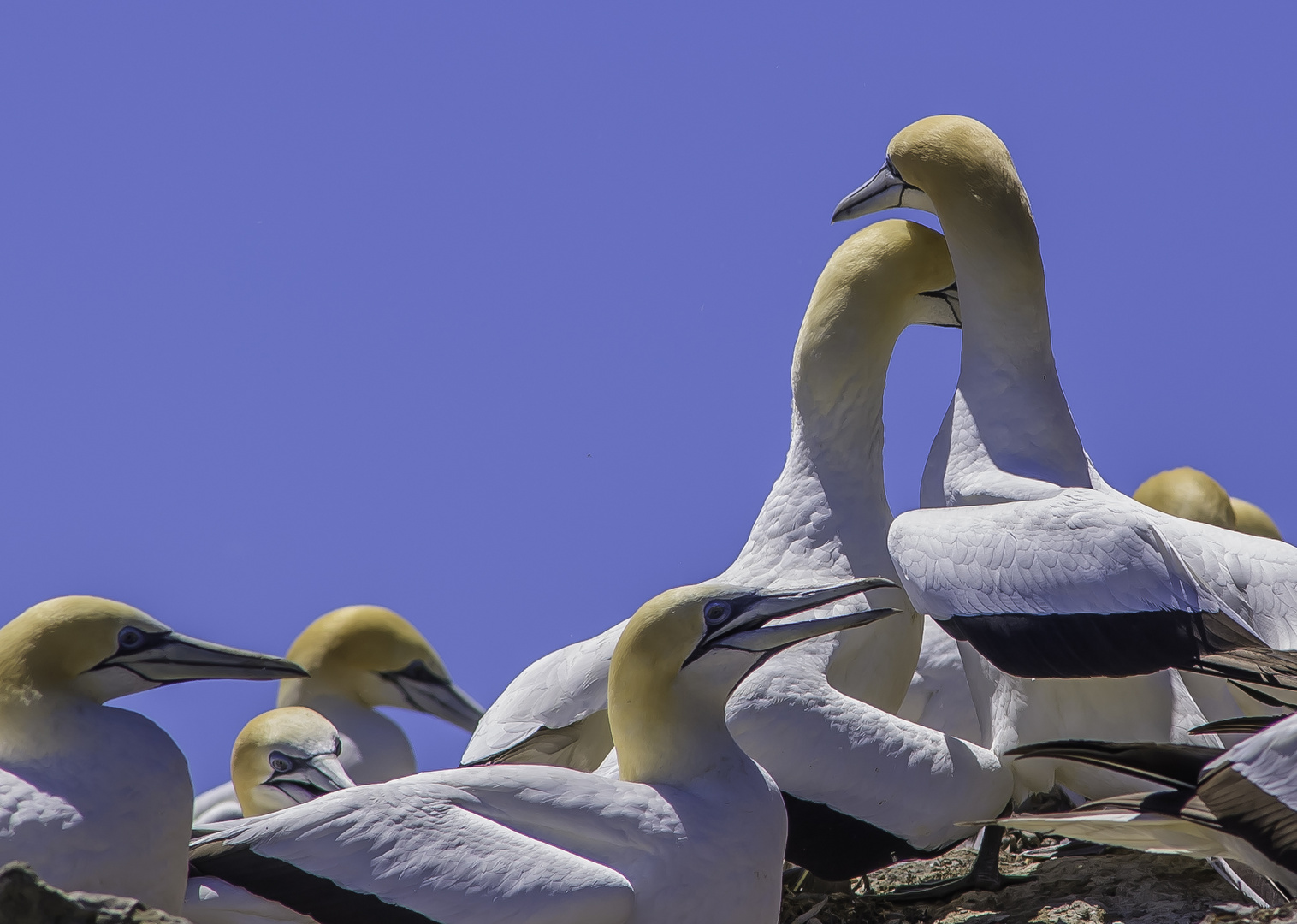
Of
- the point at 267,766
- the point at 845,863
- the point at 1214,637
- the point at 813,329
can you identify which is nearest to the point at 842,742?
the point at 845,863

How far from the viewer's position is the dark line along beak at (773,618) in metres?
4.73

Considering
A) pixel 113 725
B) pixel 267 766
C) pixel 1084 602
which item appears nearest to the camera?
pixel 113 725

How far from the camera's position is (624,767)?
4.82 metres

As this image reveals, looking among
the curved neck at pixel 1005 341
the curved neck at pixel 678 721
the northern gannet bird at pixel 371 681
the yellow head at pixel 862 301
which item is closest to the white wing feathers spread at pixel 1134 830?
the curved neck at pixel 678 721

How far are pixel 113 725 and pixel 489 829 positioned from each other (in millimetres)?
1071

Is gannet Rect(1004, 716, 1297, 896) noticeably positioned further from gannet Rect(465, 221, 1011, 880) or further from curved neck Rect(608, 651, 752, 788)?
curved neck Rect(608, 651, 752, 788)

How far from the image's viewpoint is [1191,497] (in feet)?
26.0

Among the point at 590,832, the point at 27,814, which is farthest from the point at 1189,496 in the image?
the point at 27,814

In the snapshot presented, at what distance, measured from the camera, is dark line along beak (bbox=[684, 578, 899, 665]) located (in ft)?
15.5

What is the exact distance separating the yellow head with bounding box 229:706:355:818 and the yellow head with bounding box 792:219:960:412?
7.22 feet

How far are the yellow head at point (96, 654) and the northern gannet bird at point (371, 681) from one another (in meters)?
3.68

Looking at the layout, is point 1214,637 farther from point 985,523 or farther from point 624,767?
point 624,767

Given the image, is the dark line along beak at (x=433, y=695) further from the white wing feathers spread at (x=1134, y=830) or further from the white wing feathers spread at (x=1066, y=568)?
the white wing feathers spread at (x=1134, y=830)

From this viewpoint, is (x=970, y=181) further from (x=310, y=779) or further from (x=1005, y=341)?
(x=310, y=779)
